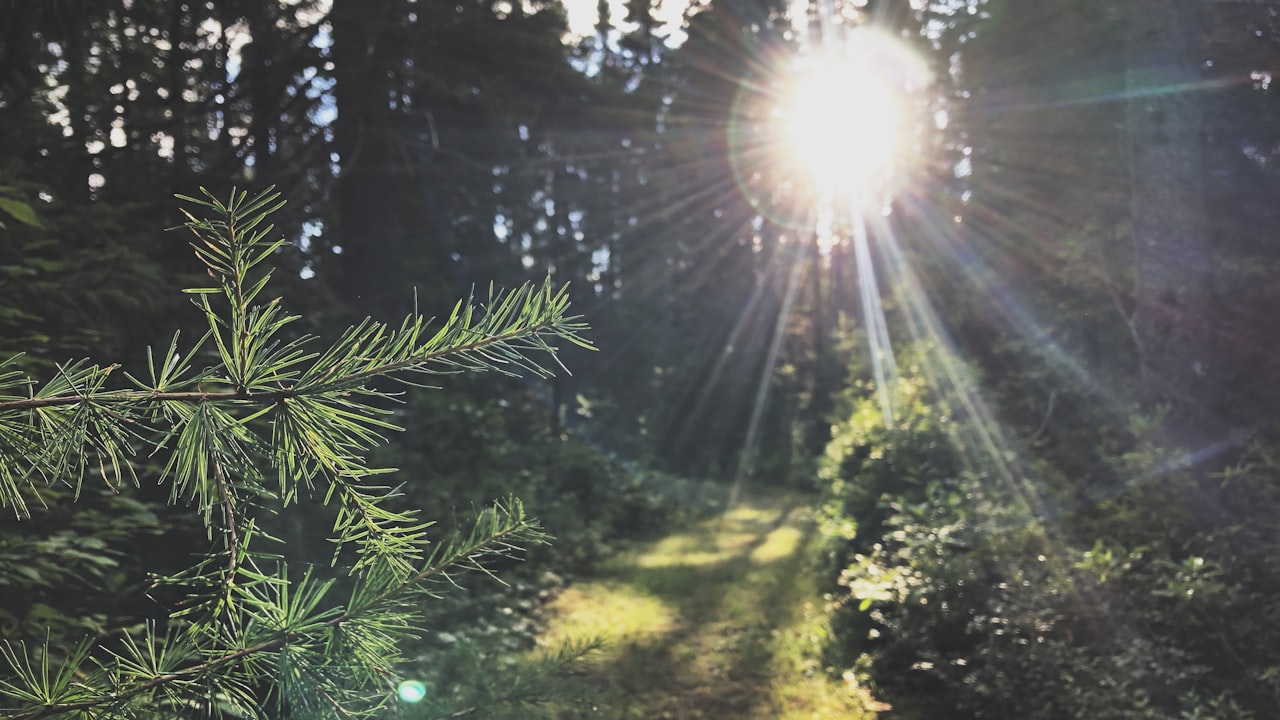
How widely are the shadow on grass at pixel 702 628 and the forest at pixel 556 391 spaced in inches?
2.1

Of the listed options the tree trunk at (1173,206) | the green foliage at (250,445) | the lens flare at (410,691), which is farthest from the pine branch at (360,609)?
the tree trunk at (1173,206)

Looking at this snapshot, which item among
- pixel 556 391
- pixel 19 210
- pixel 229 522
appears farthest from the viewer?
pixel 556 391

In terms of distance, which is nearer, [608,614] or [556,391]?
[608,614]

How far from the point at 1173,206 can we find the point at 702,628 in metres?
5.75

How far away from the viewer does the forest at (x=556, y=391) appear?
3.27 feet

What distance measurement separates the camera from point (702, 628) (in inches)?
240

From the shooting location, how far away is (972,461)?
6961mm

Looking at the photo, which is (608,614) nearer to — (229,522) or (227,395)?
(229,522)

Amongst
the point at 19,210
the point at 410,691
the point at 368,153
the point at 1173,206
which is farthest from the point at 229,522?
the point at 1173,206

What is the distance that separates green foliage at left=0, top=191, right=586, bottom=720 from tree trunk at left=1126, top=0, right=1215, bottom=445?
7022 millimetres

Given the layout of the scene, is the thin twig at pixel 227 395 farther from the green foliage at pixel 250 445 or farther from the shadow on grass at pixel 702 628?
the shadow on grass at pixel 702 628

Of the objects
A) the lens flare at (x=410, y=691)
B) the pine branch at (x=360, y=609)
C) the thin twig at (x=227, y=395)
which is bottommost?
the lens flare at (x=410, y=691)

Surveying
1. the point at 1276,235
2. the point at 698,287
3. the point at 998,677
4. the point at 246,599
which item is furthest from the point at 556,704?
the point at 698,287

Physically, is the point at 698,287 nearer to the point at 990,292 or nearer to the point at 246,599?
the point at 990,292
